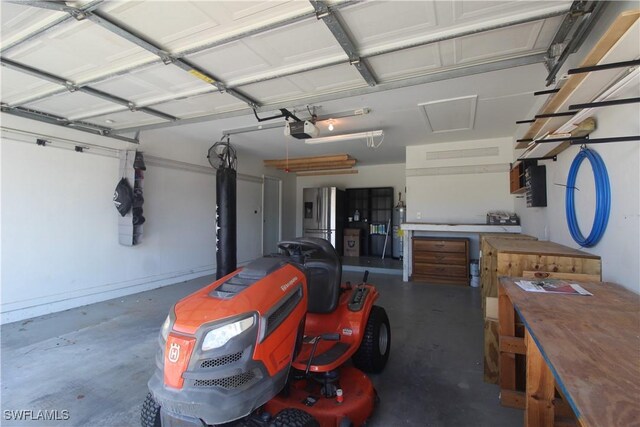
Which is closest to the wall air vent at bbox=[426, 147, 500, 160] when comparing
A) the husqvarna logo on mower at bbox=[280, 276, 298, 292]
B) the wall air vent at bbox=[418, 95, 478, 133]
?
the wall air vent at bbox=[418, 95, 478, 133]

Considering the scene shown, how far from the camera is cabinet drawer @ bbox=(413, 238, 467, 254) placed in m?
5.23

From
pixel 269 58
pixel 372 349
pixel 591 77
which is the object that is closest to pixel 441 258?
pixel 372 349

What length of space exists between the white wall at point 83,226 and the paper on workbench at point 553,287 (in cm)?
507

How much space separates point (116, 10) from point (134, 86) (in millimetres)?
1256

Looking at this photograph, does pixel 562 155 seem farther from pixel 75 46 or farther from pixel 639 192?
pixel 75 46

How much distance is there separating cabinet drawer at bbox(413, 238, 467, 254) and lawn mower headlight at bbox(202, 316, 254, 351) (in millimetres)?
4867

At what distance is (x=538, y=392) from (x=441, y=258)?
4.16 metres

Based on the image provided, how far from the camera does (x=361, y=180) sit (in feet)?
27.6

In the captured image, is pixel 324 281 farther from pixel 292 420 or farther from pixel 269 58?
pixel 269 58

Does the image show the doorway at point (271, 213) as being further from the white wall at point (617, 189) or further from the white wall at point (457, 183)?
the white wall at point (617, 189)

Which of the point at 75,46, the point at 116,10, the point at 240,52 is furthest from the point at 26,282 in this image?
the point at 240,52

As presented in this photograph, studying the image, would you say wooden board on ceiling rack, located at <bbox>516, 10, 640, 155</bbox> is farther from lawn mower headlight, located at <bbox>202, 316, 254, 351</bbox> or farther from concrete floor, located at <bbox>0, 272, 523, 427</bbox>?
concrete floor, located at <bbox>0, 272, 523, 427</bbox>

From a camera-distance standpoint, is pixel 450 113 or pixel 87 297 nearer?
pixel 450 113

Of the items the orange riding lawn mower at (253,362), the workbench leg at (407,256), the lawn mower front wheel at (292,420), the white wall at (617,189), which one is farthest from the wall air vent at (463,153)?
the lawn mower front wheel at (292,420)
